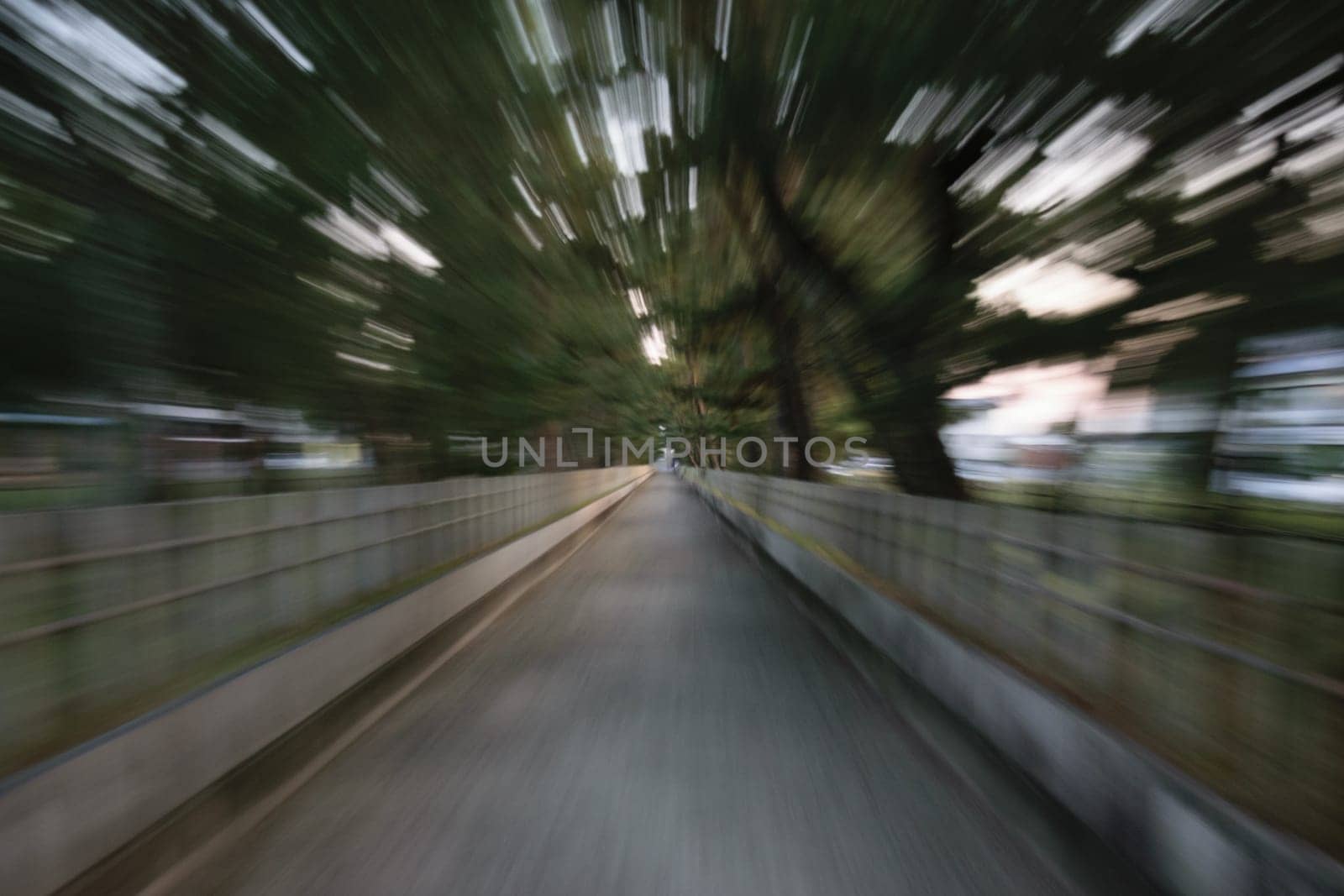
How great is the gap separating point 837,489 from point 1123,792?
669cm

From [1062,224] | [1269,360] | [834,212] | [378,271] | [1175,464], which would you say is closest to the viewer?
[1269,360]

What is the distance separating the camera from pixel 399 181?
6.68 meters

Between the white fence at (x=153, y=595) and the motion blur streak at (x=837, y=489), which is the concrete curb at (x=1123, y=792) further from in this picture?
the white fence at (x=153, y=595)

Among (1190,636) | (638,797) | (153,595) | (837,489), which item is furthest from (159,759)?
(837,489)

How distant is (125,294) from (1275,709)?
21.3 ft

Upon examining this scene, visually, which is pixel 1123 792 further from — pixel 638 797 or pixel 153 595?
pixel 153 595

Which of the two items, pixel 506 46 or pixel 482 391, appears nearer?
pixel 506 46

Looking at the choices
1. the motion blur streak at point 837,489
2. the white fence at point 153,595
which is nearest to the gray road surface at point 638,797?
the motion blur streak at point 837,489

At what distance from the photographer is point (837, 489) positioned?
30.8ft

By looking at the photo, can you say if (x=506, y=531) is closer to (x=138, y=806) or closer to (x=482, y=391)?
(x=482, y=391)

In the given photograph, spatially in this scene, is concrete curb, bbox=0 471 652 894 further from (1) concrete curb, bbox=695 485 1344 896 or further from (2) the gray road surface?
(1) concrete curb, bbox=695 485 1344 896

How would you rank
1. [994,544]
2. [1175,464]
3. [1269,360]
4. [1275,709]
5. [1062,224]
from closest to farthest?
1. [1275,709]
2. [1269,360]
3. [994,544]
4. [1175,464]
5. [1062,224]

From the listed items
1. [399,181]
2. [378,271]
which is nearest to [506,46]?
[399,181]

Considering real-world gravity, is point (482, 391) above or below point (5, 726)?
above
